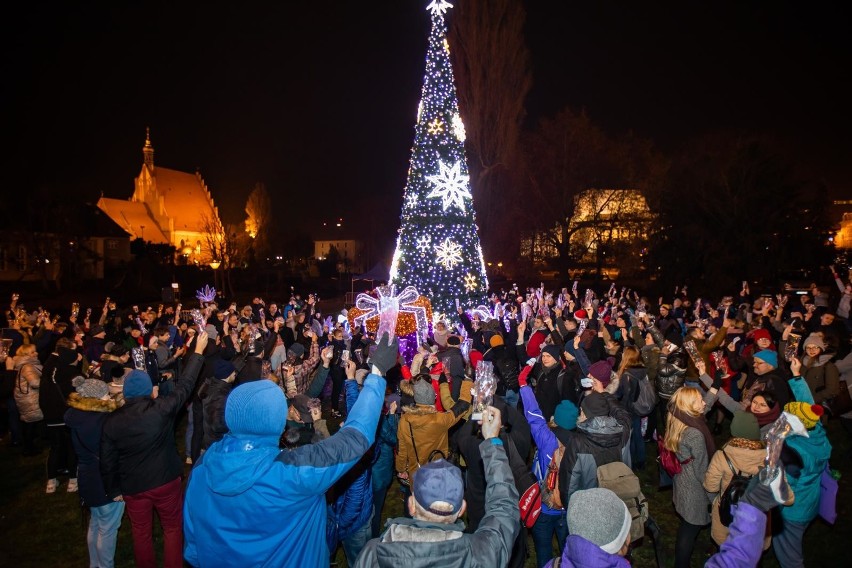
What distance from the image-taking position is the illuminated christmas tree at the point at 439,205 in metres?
14.8

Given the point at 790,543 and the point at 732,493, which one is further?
the point at 790,543

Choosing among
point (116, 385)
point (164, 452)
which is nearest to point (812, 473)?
point (164, 452)

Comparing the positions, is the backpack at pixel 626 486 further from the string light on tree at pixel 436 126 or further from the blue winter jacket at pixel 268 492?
the string light on tree at pixel 436 126

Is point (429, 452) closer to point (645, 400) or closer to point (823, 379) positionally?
point (645, 400)

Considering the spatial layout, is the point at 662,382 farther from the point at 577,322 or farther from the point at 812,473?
the point at 577,322

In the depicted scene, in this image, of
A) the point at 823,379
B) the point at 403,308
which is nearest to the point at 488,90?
the point at 403,308

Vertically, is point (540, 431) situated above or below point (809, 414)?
below

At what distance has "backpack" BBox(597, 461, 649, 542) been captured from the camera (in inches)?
143

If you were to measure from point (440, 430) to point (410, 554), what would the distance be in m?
2.40

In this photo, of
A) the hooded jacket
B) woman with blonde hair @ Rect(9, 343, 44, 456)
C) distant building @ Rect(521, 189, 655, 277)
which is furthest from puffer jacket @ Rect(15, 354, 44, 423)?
distant building @ Rect(521, 189, 655, 277)

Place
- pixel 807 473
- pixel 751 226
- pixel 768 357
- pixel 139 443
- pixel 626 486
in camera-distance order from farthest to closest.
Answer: pixel 751 226
pixel 768 357
pixel 139 443
pixel 807 473
pixel 626 486

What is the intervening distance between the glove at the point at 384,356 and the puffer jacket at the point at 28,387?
21.9 feet

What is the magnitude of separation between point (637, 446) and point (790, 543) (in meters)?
2.79

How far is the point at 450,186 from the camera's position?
15.1 meters
